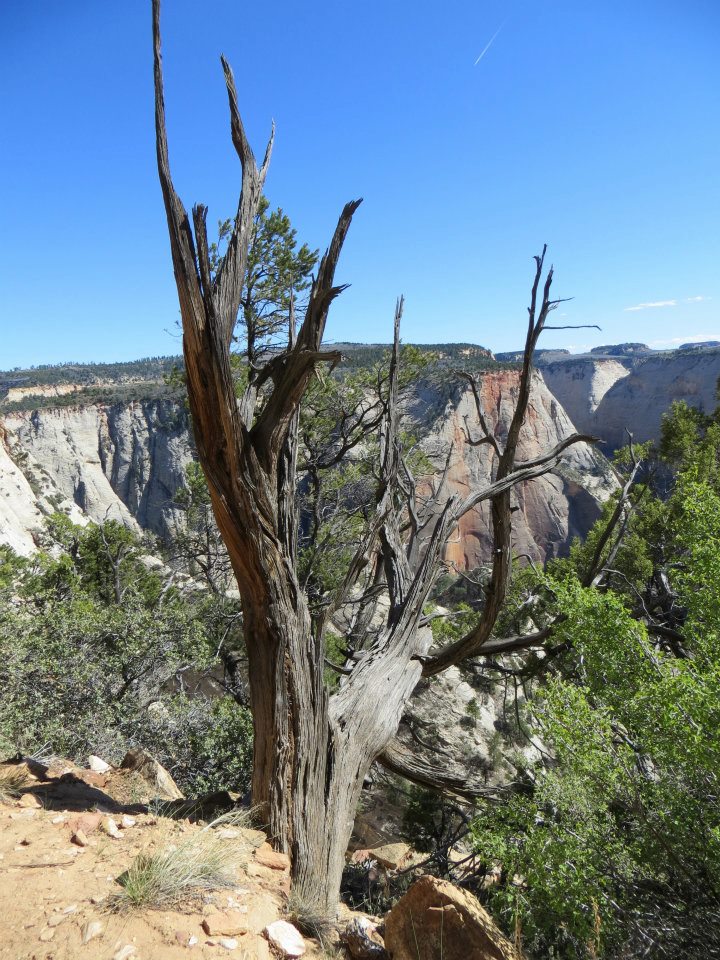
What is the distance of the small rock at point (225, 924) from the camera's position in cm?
A: 224

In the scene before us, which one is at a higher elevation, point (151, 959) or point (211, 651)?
point (151, 959)

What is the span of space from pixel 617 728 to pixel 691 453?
33.4 ft

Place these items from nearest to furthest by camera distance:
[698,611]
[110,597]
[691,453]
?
[698,611] < [691,453] < [110,597]

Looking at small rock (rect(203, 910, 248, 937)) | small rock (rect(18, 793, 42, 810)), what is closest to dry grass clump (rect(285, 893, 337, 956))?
small rock (rect(203, 910, 248, 937))

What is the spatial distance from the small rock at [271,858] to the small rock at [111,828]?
28.4 inches

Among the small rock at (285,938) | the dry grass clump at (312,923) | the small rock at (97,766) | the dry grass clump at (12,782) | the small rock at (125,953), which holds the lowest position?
the small rock at (97,766)

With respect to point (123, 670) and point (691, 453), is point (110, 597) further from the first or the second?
point (691, 453)

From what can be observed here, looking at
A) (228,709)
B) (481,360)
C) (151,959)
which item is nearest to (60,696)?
(228,709)

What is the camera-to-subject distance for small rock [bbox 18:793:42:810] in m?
3.35

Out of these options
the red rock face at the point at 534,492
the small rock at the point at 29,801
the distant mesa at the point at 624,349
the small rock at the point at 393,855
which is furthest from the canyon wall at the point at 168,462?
the distant mesa at the point at 624,349

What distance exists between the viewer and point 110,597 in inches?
524

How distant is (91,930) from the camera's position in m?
2.12

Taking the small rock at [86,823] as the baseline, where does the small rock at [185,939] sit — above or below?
above

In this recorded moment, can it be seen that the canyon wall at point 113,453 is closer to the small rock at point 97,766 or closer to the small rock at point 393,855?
the small rock at point 393,855
